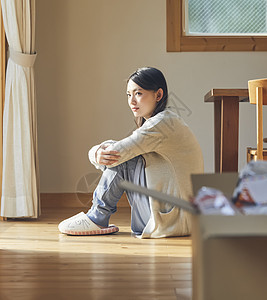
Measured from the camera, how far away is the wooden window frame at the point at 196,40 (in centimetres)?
362

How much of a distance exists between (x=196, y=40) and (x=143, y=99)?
1.26 meters

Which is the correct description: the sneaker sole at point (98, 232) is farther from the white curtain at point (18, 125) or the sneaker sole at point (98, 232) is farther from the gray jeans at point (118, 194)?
the white curtain at point (18, 125)

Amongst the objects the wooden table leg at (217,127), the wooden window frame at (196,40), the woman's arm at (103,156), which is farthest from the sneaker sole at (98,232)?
the wooden window frame at (196,40)

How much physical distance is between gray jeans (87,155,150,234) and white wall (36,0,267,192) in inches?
46.2

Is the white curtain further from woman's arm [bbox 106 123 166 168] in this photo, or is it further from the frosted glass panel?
the frosted glass panel

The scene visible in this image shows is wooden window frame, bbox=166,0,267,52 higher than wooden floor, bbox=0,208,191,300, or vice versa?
wooden window frame, bbox=166,0,267,52

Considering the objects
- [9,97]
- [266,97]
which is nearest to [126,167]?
[266,97]

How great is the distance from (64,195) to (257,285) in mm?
3020

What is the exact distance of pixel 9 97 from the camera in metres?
3.07

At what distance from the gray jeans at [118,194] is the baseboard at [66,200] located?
3.73 feet

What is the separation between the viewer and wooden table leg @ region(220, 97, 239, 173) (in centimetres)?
253

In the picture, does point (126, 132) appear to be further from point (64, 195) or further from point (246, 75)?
point (246, 75)

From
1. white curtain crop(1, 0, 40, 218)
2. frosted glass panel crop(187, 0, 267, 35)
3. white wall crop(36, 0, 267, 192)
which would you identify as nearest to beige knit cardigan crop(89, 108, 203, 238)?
white curtain crop(1, 0, 40, 218)

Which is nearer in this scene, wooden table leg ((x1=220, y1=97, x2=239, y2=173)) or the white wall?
wooden table leg ((x1=220, y1=97, x2=239, y2=173))
